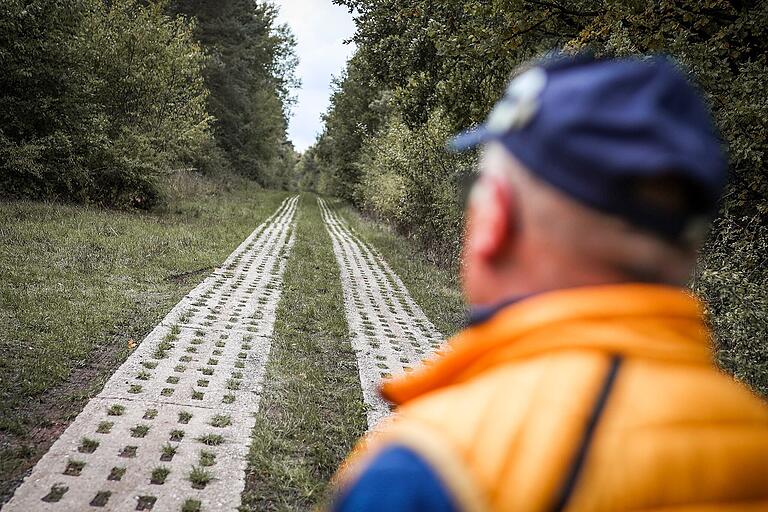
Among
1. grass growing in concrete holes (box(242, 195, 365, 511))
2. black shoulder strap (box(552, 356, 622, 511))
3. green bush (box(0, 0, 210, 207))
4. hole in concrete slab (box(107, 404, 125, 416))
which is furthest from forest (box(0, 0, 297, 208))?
black shoulder strap (box(552, 356, 622, 511))

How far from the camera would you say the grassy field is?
192 inches

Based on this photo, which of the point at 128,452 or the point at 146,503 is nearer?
the point at 146,503

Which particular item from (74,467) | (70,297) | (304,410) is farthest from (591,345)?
(70,297)

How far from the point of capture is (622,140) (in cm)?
87

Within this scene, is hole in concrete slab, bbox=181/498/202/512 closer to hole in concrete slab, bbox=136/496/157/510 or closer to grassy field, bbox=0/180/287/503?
hole in concrete slab, bbox=136/496/157/510

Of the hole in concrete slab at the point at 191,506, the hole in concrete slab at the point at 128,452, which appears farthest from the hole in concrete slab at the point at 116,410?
the hole in concrete slab at the point at 191,506

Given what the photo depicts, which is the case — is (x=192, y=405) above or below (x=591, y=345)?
below

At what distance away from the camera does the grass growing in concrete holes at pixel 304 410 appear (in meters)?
4.18

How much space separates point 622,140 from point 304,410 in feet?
16.5

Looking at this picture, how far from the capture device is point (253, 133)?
144ft

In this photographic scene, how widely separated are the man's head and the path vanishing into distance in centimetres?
352

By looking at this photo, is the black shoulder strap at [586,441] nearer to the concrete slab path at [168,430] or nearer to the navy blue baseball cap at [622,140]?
the navy blue baseball cap at [622,140]

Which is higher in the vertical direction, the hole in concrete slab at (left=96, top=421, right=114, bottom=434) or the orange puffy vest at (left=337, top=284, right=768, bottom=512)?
the orange puffy vest at (left=337, top=284, right=768, bottom=512)

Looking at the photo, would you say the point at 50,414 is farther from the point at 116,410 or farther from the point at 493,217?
the point at 493,217
